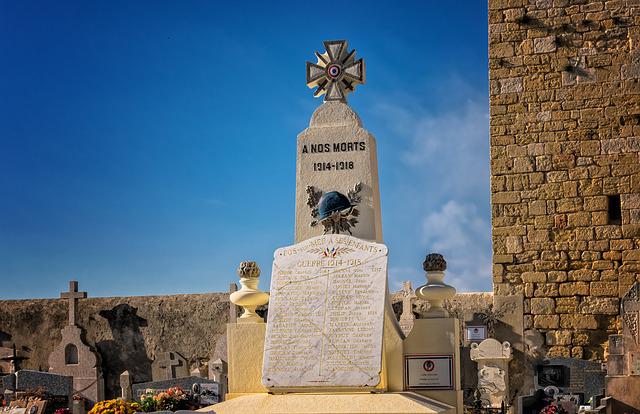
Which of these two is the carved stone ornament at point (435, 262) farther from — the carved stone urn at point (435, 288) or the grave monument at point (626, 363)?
the grave monument at point (626, 363)

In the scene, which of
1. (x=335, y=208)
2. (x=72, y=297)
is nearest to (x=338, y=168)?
(x=335, y=208)

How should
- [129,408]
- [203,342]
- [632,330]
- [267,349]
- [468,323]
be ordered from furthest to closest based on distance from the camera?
[203,342], [468,323], [632,330], [129,408], [267,349]

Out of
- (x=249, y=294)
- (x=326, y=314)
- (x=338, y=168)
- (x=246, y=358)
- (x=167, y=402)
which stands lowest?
(x=167, y=402)

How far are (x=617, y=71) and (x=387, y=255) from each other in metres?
8.19

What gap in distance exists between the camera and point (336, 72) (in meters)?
11.4

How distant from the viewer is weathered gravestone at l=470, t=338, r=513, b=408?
15.6 meters

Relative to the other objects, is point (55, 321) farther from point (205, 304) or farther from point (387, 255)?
point (387, 255)

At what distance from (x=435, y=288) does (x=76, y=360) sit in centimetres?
1193

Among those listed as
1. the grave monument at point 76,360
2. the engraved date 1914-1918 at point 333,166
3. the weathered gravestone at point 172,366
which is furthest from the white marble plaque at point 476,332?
the grave monument at point 76,360

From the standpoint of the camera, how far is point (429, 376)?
34.3 feet

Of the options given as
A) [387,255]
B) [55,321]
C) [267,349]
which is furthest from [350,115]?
[55,321]

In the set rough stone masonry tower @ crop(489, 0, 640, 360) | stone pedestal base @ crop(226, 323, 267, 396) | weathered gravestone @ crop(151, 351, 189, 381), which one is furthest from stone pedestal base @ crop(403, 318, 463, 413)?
weathered gravestone @ crop(151, 351, 189, 381)

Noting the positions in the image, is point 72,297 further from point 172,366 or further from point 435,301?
point 435,301

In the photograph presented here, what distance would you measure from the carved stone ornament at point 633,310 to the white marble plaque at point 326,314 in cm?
564
